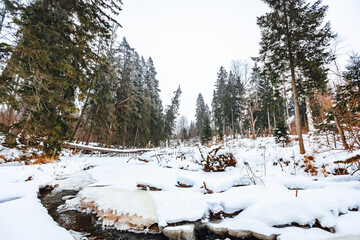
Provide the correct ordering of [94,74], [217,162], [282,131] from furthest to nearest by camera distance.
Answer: [282,131] < [94,74] < [217,162]

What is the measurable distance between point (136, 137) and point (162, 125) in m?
6.84

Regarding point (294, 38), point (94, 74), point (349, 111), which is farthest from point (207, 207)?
point (294, 38)

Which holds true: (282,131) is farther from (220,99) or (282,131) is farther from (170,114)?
(220,99)

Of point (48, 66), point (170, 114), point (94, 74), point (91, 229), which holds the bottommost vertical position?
point (91, 229)

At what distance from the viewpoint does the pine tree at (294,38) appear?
7488 mm

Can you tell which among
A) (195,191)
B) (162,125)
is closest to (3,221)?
(195,191)

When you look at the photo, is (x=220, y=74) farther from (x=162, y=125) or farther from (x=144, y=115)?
(x=144, y=115)

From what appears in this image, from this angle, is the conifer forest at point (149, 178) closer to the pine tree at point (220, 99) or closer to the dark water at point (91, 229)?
the dark water at point (91, 229)

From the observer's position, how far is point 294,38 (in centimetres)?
754

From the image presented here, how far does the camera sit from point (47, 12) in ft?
13.0

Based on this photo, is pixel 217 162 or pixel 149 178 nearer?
pixel 149 178

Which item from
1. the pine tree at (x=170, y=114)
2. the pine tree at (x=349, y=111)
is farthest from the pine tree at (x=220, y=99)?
the pine tree at (x=349, y=111)

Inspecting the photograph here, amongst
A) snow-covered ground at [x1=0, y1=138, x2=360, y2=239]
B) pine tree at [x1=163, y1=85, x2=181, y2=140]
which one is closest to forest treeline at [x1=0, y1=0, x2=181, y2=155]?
snow-covered ground at [x1=0, y1=138, x2=360, y2=239]

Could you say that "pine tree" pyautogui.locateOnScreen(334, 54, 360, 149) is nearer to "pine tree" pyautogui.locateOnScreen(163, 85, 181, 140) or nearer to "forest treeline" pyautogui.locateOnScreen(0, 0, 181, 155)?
"forest treeline" pyautogui.locateOnScreen(0, 0, 181, 155)
